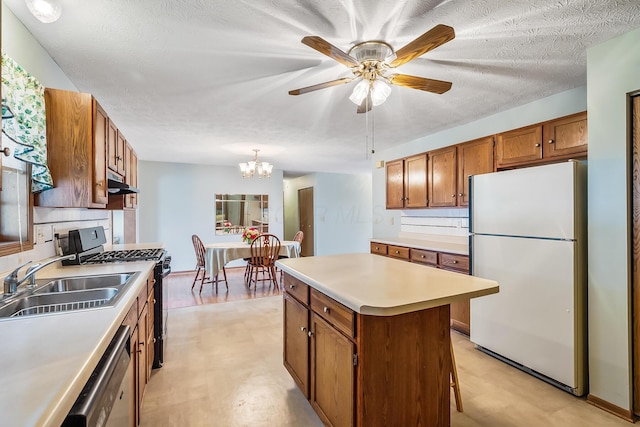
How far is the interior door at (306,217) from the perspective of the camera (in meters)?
7.40

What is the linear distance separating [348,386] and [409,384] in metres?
0.28

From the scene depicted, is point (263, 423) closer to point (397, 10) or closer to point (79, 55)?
point (397, 10)

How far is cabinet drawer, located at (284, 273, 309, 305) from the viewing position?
5.78ft

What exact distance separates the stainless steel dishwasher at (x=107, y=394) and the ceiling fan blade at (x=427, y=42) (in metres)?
1.77

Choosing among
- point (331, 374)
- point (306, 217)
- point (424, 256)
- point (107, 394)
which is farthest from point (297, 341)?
point (306, 217)

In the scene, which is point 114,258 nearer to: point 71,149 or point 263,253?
point 71,149

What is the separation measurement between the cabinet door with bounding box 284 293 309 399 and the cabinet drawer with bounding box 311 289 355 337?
15 centimetres

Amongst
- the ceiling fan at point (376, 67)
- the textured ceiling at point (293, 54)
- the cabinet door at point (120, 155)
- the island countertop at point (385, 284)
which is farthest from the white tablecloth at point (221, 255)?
the ceiling fan at point (376, 67)

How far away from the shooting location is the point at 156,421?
1.75m

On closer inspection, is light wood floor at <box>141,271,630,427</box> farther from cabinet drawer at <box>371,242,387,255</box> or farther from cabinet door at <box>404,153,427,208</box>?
cabinet door at <box>404,153,427,208</box>

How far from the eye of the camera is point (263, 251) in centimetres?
459

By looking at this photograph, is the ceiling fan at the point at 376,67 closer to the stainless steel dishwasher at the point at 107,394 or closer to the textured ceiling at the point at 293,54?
the textured ceiling at the point at 293,54

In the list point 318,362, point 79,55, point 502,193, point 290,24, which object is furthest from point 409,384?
point 79,55

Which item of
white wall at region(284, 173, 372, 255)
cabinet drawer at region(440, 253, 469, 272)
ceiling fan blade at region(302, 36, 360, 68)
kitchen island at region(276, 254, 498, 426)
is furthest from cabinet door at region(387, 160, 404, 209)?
white wall at region(284, 173, 372, 255)
